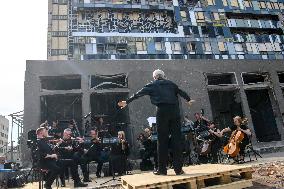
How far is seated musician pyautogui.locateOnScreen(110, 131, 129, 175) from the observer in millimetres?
9445

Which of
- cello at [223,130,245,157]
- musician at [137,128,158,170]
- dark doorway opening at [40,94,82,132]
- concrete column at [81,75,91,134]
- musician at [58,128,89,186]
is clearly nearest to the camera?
musician at [58,128,89,186]

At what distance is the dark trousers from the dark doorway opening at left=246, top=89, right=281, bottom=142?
15.6 m

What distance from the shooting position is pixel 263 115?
20.3 meters

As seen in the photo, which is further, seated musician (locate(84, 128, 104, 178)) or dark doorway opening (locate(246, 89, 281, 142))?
dark doorway opening (locate(246, 89, 281, 142))

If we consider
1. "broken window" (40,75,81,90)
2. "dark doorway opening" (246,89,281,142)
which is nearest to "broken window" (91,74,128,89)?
"broken window" (40,75,81,90)

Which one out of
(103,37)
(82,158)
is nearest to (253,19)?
(103,37)

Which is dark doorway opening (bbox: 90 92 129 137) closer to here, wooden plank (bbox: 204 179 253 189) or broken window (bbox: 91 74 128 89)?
broken window (bbox: 91 74 128 89)

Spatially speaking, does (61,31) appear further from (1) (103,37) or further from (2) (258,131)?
(2) (258,131)

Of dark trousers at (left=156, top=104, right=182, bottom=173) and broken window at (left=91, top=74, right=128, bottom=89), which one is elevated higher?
broken window at (left=91, top=74, right=128, bottom=89)

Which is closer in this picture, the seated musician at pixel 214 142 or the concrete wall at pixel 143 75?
the seated musician at pixel 214 142

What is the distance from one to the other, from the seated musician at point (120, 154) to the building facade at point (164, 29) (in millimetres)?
17681

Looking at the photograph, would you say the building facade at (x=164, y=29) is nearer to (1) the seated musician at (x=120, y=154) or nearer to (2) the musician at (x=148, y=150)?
(2) the musician at (x=148, y=150)

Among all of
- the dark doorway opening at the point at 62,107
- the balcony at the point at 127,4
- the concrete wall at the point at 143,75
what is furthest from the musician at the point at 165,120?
the balcony at the point at 127,4

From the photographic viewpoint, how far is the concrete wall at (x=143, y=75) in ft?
46.6
